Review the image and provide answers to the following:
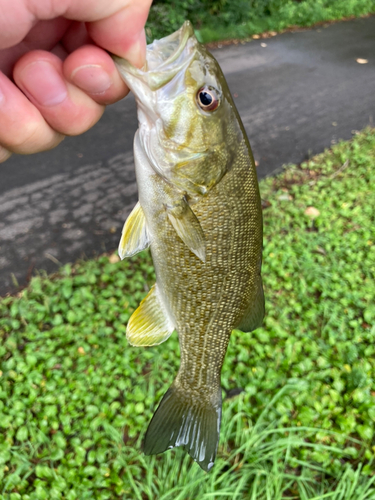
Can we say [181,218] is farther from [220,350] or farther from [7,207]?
[7,207]

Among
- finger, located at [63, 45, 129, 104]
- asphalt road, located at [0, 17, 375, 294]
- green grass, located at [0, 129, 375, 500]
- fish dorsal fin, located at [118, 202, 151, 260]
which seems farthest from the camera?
asphalt road, located at [0, 17, 375, 294]

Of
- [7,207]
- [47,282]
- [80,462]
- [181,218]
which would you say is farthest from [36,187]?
[181,218]

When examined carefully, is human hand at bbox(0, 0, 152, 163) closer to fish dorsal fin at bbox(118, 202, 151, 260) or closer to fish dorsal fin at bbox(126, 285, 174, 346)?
fish dorsal fin at bbox(118, 202, 151, 260)

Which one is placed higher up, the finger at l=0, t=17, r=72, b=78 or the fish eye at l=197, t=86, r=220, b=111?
the finger at l=0, t=17, r=72, b=78

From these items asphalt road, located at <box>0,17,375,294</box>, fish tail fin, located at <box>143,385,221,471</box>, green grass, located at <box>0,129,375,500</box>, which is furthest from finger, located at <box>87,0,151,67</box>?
asphalt road, located at <box>0,17,375,294</box>

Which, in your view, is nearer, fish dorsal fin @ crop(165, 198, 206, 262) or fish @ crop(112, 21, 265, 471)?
fish @ crop(112, 21, 265, 471)

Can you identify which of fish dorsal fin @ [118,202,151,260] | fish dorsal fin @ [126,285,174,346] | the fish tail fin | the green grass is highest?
fish dorsal fin @ [118,202,151,260]

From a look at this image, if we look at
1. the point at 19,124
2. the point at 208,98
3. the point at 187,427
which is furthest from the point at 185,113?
the point at 187,427

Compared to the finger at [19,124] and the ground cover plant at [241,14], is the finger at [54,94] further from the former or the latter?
the ground cover plant at [241,14]
